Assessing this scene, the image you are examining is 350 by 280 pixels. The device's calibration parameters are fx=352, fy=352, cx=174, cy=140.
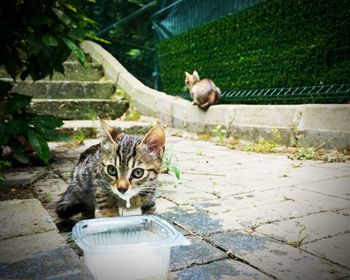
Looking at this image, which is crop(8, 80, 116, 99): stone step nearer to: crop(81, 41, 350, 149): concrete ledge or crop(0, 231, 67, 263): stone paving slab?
crop(81, 41, 350, 149): concrete ledge

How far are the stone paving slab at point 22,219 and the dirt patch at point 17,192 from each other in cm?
52

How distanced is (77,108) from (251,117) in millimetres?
3290

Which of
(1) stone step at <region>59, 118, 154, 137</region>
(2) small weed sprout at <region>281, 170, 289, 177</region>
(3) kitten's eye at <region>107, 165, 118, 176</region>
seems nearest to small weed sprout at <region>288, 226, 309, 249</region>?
(3) kitten's eye at <region>107, 165, 118, 176</region>

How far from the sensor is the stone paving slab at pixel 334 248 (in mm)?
1748

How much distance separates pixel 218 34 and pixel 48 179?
492 centimetres

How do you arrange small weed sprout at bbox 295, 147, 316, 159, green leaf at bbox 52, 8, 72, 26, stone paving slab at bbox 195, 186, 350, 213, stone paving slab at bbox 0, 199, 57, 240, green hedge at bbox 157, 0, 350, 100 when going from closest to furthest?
stone paving slab at bbox 0, 199, 57, 240 → stone paving slab at bbox 195, 186, 350, 213 → green leaf at bbox 52, 8, 72, 26 → small weed sprout at bbox 295, 147, 316, 159 → green hedge at bbox 157, 0, 350, 100

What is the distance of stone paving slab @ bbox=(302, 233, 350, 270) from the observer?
175 centimetres

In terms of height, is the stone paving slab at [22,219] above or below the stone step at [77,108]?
below

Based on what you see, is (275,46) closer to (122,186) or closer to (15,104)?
(15,104)

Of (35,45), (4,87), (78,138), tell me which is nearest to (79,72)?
(78,138)

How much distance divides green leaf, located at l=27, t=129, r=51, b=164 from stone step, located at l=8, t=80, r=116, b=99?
412 cm

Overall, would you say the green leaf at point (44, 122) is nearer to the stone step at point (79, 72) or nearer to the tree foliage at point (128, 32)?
the stone step at point (79, 72)

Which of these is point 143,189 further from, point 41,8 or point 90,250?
point 41,8

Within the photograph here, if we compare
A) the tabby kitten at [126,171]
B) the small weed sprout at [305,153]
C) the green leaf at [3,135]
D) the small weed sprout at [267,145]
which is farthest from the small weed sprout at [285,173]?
the green leaf at [3,135]
